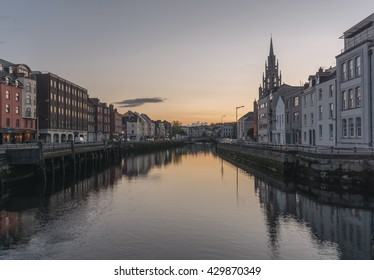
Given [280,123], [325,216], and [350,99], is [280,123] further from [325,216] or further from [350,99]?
[325,216]

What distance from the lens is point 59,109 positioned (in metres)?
92.3

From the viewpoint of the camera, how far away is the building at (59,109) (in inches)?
3351

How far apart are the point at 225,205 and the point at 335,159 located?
1251cm

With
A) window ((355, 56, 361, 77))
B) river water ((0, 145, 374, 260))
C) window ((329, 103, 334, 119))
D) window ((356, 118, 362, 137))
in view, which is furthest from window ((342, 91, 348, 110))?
river water ((0, 145, 374, 260))

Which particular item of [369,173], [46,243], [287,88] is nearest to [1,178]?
[46,243]

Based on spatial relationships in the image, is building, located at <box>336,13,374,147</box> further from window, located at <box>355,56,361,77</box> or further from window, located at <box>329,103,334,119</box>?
window, located at <box>329,103,334,119</box>

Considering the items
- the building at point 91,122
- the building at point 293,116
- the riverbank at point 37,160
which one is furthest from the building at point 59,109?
the building at point 293,116

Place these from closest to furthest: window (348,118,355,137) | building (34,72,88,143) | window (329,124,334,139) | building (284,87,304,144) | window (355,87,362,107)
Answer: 1. window (355,87,362,107)
2. window (348,118,355,137)
3. window (329,124,334,139)
4. building (284,87,304,144)
5. building (34,72,88,143)

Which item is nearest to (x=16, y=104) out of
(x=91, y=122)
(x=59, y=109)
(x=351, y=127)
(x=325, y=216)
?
(x=59, y=109)

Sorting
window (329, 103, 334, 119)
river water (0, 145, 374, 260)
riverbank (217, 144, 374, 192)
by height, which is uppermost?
window (329, 103, 334, 119)

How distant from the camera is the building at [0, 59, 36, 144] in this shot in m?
65.4

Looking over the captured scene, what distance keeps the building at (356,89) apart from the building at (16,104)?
2107 inches

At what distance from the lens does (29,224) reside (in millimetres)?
23266

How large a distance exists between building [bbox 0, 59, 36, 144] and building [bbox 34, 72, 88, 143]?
117 inches
